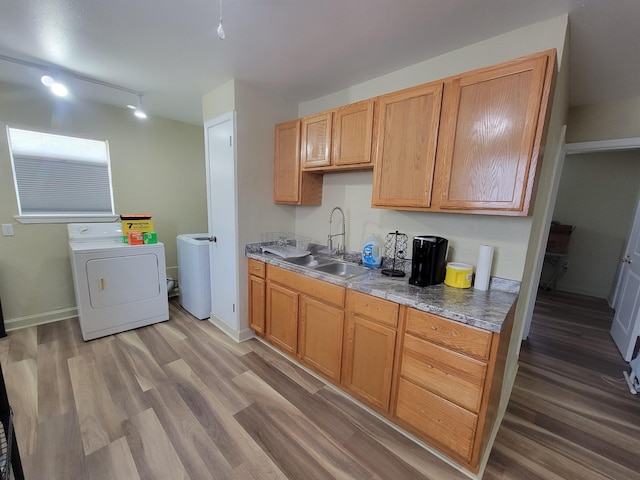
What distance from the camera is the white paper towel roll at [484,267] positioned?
1586mm

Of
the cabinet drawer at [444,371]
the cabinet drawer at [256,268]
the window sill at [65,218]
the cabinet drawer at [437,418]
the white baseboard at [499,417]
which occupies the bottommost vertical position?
the white baseboard at [499,417]

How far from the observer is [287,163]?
254cm

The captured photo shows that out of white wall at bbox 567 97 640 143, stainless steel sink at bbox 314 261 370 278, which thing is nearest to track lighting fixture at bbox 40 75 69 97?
stainless steel sink at bbox 314 261 370 278

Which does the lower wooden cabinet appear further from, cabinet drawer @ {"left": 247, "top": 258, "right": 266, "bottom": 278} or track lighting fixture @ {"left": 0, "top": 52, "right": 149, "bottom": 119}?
track lighting fixture @ {"left": 0, "top": 52, "right": 149, "bottom": 119}

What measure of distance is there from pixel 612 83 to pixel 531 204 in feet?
5.63

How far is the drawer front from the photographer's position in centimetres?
184

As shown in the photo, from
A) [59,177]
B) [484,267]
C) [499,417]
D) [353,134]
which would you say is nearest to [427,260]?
[484,267]

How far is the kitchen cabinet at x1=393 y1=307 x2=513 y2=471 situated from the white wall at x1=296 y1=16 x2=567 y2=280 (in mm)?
531

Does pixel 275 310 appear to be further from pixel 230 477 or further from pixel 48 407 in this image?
pixel 48 407

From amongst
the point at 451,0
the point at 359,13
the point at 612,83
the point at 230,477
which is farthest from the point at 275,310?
the point at 612,83

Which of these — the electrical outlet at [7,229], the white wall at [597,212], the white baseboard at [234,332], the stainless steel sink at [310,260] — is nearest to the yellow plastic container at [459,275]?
the stainless steel sink at [310,260]

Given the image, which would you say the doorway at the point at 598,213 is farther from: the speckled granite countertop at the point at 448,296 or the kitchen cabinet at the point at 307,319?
the kitchen cabinet at the point at 307,319

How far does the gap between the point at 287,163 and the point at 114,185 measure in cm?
230

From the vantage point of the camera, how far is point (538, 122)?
1.28 meters
